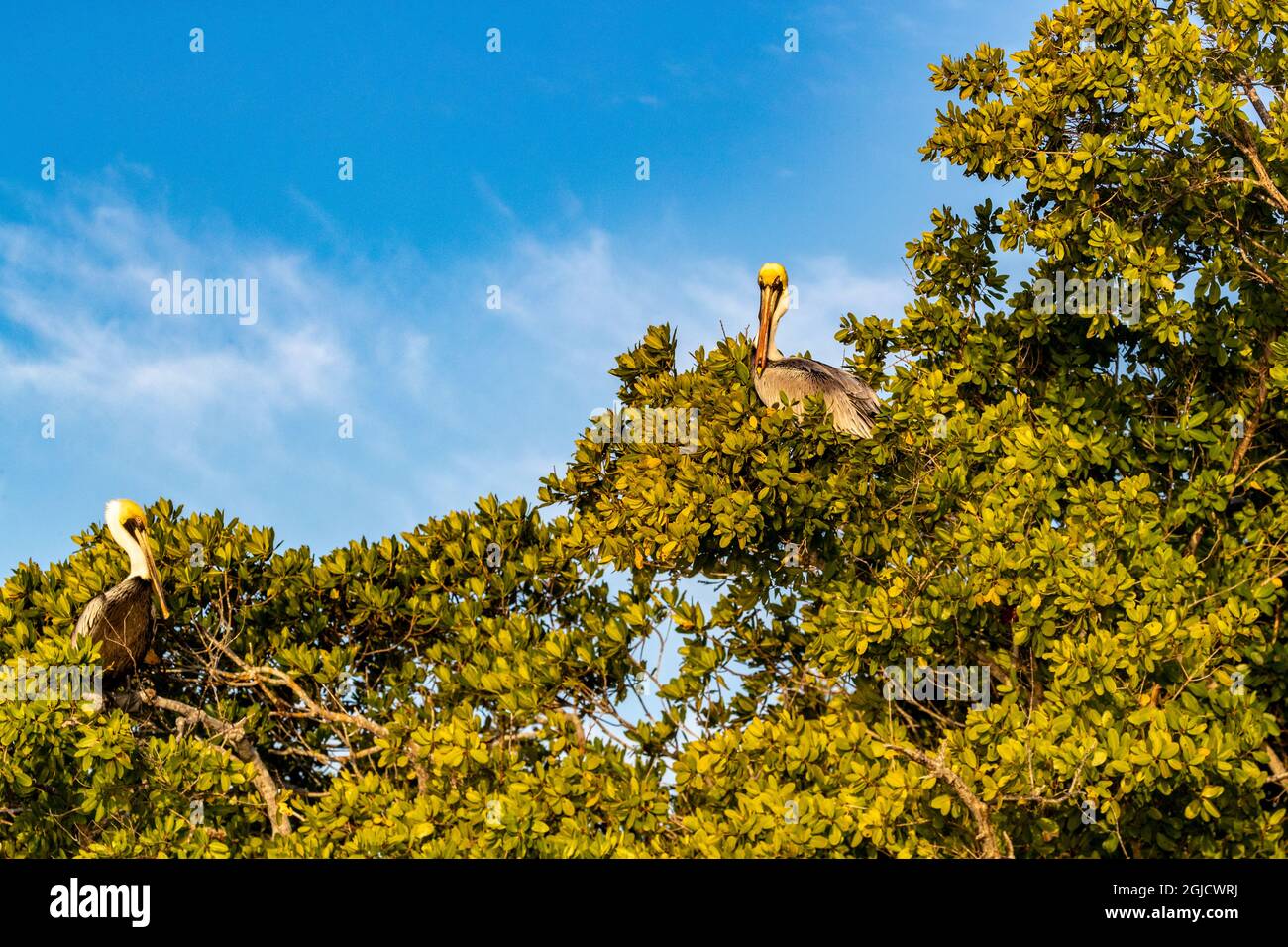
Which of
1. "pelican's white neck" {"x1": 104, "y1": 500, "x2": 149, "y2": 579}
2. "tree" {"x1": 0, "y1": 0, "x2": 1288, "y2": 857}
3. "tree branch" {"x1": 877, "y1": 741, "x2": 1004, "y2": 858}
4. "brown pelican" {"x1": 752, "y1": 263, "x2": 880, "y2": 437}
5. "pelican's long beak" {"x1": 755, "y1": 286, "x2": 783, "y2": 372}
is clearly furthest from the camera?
"pelican's white neck" {"x1": 104, "y1": 500, "x2": 149, "y2": 579}

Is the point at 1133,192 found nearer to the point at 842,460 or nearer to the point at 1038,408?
the point at 1038,408

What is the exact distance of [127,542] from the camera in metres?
11.4

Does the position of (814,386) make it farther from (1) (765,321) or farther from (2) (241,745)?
(2) (241,745)

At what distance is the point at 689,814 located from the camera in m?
8.98

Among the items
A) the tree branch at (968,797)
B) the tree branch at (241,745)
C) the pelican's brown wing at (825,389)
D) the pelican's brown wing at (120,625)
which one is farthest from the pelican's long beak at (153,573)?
the tree branch at (968,797)

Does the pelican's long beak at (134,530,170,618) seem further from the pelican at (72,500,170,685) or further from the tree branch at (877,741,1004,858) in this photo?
the tree branch at (877,741,1004,858)

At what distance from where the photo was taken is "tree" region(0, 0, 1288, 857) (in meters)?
8.48

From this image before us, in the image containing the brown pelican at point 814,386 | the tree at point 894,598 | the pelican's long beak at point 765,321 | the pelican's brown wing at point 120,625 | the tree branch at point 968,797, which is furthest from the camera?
the pelican's long beak at point 765,321

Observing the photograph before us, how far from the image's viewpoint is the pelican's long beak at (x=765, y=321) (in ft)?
36.0

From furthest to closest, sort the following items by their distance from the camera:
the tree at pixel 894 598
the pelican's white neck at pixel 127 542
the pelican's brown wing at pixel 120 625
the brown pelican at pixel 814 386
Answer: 1. the pelican's white neck at pixel 127 542
2. the brown pelican at pixel 814 386
3. the pelican's brown wing at pixel 120 625
4. the tree at pixel 894 598

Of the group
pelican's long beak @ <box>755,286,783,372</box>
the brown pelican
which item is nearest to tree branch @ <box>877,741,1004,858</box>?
the brown pelican

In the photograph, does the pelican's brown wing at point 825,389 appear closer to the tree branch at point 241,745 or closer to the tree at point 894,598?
the tree at point 894,598

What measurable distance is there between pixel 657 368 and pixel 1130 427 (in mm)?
4433
